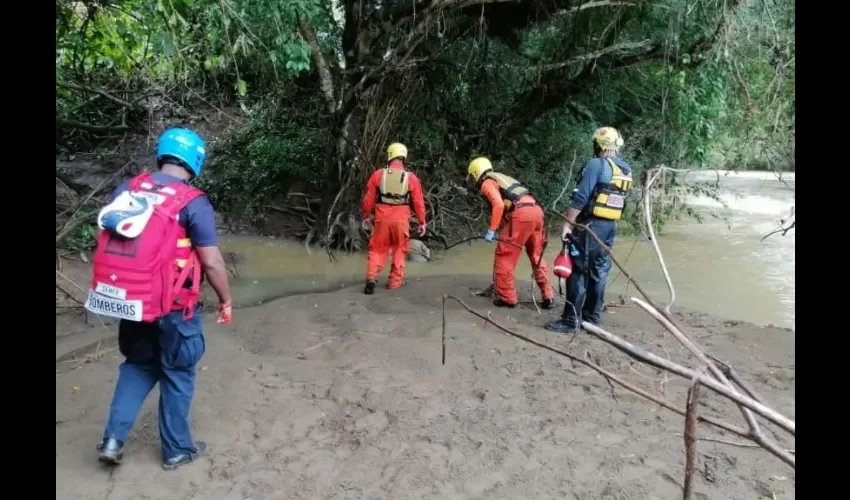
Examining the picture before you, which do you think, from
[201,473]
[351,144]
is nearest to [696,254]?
[351,144]

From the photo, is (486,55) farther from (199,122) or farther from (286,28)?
(199,122)

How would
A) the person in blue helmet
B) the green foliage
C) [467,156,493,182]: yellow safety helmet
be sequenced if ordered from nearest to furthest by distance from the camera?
the person in blue helmet, [467,156,493,182]: yellow safety helmet, the green foliage

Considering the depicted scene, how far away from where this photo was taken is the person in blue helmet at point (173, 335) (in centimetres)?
307

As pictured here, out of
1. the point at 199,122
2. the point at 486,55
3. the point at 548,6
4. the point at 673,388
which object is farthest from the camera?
the point at 199,122

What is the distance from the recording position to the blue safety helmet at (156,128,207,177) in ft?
10.3

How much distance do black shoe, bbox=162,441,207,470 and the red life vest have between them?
2.79 feet

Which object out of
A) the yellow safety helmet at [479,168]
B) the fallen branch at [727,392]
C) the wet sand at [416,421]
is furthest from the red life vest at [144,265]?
the yellow safety helmet at [479,168]

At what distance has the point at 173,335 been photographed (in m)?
Result: 3.13

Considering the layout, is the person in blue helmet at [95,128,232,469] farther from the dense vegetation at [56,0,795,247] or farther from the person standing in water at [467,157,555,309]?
the person standing in water at [467,157,555,309]

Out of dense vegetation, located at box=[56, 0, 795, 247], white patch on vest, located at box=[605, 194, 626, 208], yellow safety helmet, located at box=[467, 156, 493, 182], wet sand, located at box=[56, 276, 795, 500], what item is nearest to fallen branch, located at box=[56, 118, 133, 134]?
dense vegetation, located at box=[56, 0, 795, 247]

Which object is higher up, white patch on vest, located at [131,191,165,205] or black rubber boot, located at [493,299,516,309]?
white patch on vest, located at [131,191,165,205]

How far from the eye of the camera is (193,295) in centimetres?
315

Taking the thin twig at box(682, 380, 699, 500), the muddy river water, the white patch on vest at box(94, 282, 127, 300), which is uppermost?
the thin twig at box(682, 380, 699, 500)

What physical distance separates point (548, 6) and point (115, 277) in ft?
26.7
